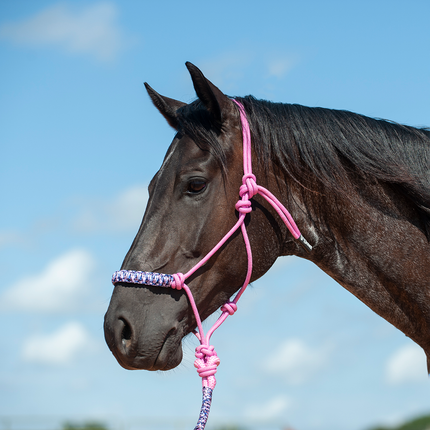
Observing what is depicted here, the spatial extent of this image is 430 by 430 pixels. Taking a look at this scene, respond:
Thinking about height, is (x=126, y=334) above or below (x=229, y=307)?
below

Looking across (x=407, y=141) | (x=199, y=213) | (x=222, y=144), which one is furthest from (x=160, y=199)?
(x=407, y=141)

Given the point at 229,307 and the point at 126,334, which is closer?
the point at 126,334

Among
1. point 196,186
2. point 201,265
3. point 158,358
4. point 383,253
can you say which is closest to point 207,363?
point 158,358

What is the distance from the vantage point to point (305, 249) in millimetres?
3480

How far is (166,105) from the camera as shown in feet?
12.3

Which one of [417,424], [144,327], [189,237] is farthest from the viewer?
[417,424]

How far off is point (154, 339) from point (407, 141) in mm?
2109

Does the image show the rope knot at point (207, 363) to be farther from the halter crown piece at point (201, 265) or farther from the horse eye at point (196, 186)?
the horse eye at point (196, 186)

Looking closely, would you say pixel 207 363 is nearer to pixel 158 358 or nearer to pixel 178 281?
pixel 158 358

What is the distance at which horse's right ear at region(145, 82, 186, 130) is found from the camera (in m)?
3.74

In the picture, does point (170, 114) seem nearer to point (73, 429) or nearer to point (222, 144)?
point (222, 144)

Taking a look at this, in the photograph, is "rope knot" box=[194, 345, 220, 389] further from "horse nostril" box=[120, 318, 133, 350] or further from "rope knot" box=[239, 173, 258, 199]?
"rope knot" box=[239, 173, 258, 199]

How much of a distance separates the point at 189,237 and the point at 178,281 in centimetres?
28

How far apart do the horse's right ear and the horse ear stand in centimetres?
Answer: 43
